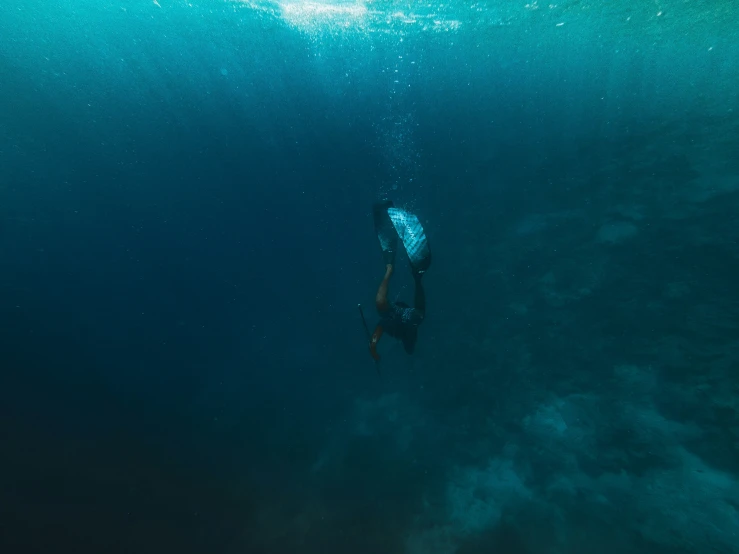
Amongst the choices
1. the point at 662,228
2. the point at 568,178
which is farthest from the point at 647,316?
the point at 568,178

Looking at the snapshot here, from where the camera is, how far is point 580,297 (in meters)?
12.2

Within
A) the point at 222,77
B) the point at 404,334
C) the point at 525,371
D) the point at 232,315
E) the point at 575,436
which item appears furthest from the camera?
the point at 222,77

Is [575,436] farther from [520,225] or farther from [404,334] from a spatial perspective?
[520,225]

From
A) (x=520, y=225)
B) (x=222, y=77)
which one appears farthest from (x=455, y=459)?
(x=222, y=77)

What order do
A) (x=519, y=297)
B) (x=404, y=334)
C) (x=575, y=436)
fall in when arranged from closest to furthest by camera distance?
1. (x=404, y=334)
2. (x=575, y=436)
3. (x=519, y=297)

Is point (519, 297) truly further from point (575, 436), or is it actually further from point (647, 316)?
→ point (575, 436)

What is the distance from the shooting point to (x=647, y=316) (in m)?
10.6

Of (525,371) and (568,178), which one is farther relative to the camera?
(568,178)

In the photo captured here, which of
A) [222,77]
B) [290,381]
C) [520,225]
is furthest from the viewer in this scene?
[222,77]

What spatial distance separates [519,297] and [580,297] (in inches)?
84.9

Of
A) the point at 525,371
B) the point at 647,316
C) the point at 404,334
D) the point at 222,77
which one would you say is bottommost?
the point at 525,371

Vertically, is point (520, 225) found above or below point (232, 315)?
above

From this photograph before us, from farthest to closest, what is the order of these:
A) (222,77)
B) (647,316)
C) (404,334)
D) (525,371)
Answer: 1. (222,77)
2. (525,371)
3. (647,316)
4. (404,334)

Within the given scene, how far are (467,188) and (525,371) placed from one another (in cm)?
1233
